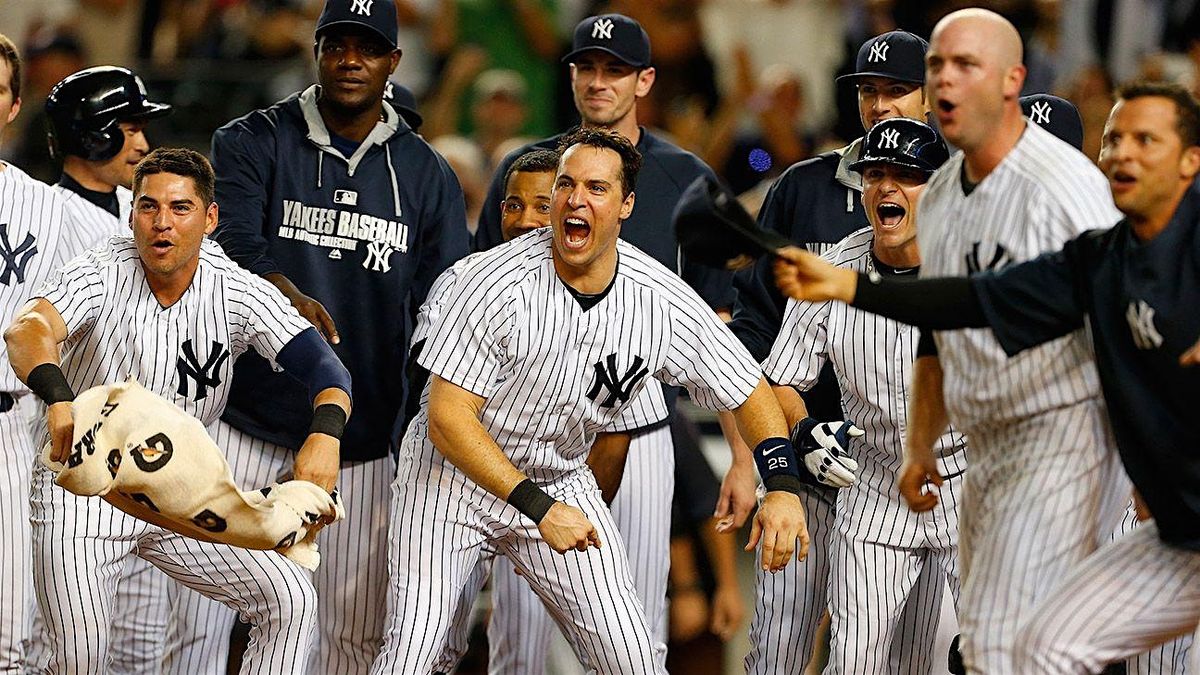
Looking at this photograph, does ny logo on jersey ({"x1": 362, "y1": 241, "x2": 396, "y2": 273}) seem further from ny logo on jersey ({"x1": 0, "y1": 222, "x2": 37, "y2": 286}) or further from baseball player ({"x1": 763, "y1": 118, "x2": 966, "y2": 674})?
baseball player ({"x1": 763, "y1": 118, "x2": 966, "y2": 674})

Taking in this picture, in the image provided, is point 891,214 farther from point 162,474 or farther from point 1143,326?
point 162,474

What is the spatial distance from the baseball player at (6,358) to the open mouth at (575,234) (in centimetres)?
183

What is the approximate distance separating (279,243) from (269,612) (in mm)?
1399

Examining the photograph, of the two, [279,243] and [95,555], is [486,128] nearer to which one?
[279,243]

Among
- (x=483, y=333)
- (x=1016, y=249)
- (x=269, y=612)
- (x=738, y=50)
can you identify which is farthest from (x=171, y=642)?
(x=738, y=50)

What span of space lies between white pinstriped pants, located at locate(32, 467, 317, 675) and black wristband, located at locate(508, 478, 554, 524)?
30.9 inches

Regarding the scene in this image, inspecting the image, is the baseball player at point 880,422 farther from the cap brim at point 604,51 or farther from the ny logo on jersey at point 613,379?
the cap brim at point 604,51

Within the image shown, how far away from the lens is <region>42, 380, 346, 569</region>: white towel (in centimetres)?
472

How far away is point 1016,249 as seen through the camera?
14.4 ft

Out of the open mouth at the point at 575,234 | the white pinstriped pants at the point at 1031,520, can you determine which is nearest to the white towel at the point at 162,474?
the open mouth at the point at 575,234

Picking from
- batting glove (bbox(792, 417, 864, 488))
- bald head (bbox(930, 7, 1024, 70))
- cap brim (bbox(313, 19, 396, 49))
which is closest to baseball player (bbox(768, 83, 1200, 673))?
bald head (bbox(930, 7, 1024, 70))

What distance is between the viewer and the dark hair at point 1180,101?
167 inches

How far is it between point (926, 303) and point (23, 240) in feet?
10.2

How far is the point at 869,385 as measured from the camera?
561 cm
